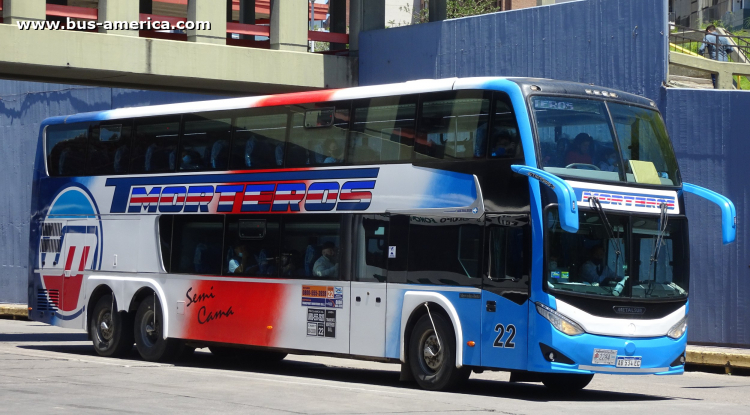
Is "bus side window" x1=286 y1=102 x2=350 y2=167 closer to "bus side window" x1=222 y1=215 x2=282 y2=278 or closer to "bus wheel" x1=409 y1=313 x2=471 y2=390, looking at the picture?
"bus side window" x1=222 y1=215 x2=282 y2=278

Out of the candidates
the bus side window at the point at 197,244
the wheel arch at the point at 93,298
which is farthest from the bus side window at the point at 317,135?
the wheel arch at the point at 93,298

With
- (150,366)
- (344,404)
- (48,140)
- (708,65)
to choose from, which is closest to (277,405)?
(344,404)

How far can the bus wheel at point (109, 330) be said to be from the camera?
18094mm

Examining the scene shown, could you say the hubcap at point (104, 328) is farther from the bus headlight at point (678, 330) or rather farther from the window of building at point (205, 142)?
the bus headlight at point (678, 330)

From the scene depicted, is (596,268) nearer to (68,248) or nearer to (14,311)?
(68,248)

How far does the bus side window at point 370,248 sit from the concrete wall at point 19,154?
18.6 meters

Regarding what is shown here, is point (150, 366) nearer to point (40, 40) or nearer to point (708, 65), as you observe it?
point (40, 40)

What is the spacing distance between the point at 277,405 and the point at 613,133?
5106 mm

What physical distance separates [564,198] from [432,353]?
287cm

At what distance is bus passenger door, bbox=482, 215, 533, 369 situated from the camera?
12477 millimetres

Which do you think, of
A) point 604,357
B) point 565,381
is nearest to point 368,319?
point 565,381

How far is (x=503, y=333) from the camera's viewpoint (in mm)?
12680

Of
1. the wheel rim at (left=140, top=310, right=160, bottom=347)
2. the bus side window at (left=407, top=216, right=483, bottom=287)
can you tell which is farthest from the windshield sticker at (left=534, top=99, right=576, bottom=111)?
the wheel rim at (left=140, top=310, right=160, bottom=347)

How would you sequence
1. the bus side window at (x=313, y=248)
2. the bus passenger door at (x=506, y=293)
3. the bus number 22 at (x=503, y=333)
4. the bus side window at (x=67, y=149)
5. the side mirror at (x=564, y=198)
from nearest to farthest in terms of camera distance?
the side mirror at (x=564, y=198) < the bus passenger door at (x=506, y=293) < the bus number 22 at (x=503, y=333) < the bus side window at (x=313, y=248) < the bus side window at (x=67, y=149)
